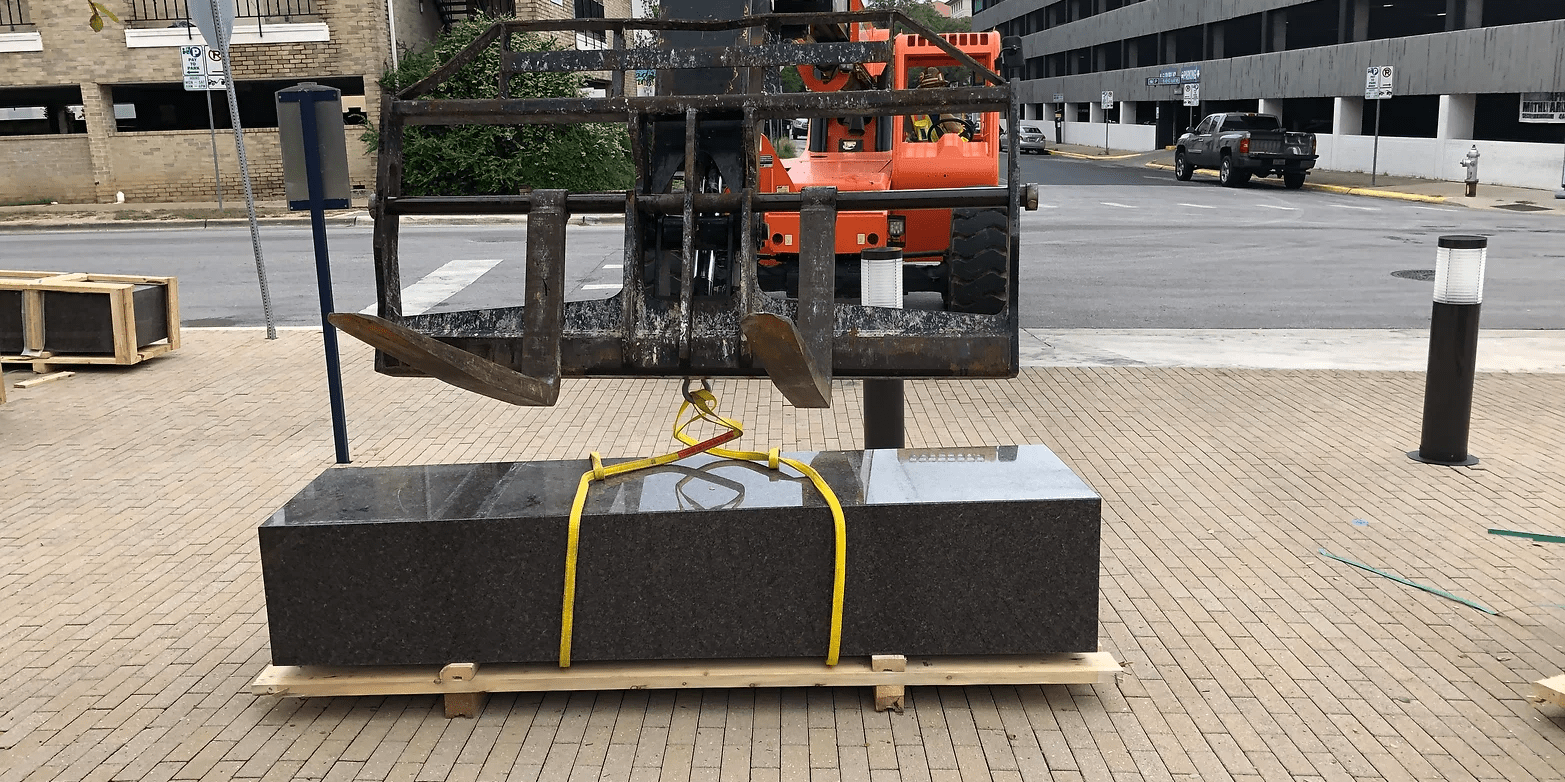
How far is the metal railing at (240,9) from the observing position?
92.6 ft

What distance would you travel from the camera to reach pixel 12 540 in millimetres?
6562

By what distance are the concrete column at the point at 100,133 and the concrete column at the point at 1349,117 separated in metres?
32.6

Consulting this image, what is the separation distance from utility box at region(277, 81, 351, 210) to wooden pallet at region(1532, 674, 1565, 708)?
19.6 ft

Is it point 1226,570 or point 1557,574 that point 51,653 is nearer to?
point 1226,570

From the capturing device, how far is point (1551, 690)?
4.29 metres

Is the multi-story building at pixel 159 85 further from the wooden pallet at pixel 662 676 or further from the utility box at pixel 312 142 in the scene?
the wooden pallet at pixel 662 676

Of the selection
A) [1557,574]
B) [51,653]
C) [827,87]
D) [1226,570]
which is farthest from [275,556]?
[827,87]

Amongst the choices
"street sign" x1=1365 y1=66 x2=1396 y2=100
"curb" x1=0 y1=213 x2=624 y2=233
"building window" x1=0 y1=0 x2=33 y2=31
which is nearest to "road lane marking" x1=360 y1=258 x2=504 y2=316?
"curb" x1=0 y1=213 x2=624 y2=233

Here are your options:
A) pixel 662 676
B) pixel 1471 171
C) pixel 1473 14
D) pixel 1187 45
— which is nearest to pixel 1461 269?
pixel 662 676

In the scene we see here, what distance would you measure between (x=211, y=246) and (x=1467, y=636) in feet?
64.2

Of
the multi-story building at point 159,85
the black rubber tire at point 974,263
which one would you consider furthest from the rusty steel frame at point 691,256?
the multi-story building at point 159,85

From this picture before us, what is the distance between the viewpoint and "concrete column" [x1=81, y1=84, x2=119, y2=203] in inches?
1142

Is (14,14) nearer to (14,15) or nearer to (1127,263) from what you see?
(14,15)

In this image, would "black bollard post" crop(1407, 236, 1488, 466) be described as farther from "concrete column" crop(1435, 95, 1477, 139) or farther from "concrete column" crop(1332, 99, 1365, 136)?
"concrete column" crop(1332, 99, 1365, 136)
